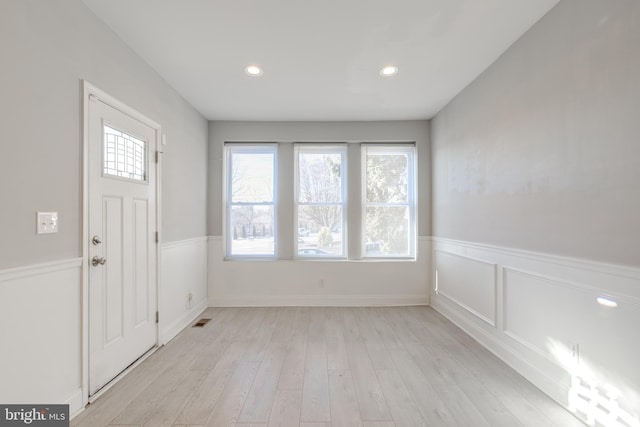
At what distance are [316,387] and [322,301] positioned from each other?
6.69 feet

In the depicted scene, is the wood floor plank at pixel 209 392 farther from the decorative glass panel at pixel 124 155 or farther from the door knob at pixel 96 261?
the decorative glass panel at pixel 124 155

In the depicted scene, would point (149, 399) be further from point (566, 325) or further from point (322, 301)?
point (566, 325)

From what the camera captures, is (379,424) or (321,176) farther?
(321,176)

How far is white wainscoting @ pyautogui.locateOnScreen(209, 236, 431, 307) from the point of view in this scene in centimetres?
429

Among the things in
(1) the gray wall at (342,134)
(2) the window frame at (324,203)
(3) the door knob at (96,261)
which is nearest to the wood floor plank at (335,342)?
(2) the window frame at (324,203)

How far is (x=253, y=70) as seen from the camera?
2875mm

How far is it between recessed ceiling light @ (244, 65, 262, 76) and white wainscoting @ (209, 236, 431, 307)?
2.32 metres

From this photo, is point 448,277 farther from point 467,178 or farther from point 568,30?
point 568,30

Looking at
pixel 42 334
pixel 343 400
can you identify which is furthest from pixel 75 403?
pixel 343 400

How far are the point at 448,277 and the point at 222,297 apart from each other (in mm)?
3060

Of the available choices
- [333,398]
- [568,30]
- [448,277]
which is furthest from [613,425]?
[568,30]

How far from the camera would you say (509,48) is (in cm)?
252

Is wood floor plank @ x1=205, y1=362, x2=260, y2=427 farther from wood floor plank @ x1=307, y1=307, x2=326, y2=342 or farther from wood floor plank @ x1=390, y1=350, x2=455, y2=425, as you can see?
wood floor plank @ x1=390, y1=350, x2=455, y2=425
